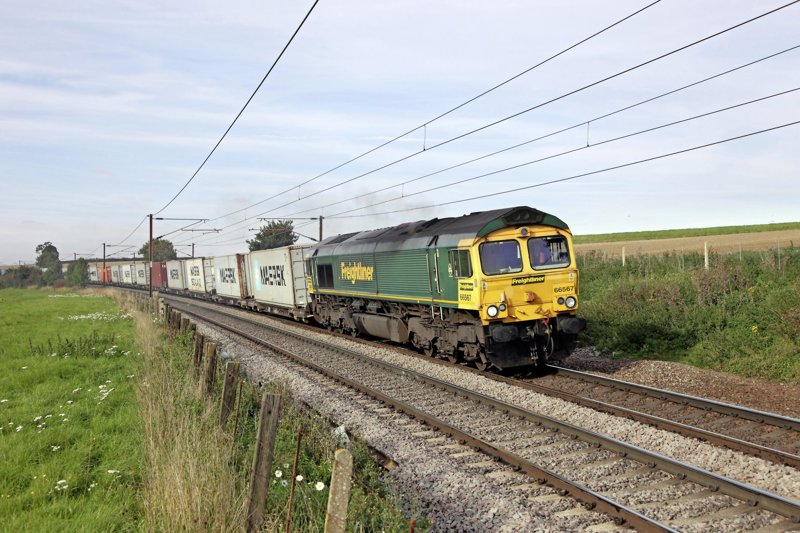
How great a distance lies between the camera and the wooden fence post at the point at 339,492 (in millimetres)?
4137

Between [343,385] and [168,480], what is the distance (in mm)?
7346

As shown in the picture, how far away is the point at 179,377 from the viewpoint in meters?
11.7

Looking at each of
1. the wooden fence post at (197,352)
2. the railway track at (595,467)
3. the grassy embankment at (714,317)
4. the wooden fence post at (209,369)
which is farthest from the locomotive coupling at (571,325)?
the wooden fence post at (197,352)

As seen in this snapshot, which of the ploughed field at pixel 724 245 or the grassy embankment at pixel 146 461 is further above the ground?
the ploughed field at pixel 724 245

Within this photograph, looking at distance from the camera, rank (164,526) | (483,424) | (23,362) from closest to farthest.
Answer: (164,526) → (483,424) → (23,362)

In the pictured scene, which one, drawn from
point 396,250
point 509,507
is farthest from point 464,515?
point 396,250

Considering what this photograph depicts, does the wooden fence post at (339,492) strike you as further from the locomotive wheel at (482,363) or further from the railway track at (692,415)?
the locomotive wheel at (482,363)

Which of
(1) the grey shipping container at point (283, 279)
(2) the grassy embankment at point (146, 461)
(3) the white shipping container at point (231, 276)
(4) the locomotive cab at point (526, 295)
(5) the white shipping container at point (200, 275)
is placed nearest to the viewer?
(2) the grassy embankment at point (146, 461)

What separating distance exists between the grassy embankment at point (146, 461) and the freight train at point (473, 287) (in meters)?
4.61

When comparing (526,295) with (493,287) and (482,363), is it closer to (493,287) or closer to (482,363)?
(493,287)

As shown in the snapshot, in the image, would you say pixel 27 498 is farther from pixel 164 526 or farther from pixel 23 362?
pixel 23 362

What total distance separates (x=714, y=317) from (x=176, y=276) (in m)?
51.3

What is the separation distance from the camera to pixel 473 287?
12719 mm

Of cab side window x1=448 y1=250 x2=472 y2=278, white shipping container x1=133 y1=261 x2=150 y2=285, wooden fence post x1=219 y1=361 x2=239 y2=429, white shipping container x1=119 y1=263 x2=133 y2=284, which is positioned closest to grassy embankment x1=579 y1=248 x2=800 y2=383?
cab side window x1=448 y1=250 x2=472 y2=278
